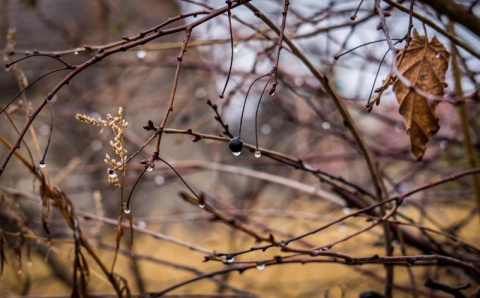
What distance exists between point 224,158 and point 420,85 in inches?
113

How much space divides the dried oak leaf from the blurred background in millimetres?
186

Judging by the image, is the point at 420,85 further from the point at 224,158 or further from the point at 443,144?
the point at 224,158

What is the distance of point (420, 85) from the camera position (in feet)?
2.59

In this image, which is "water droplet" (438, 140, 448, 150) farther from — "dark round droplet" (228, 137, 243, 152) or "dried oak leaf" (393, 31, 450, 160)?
"dark round droplet" (228, 137, 243, 152)

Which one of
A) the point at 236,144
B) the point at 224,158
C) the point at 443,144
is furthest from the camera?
the point at 224,158

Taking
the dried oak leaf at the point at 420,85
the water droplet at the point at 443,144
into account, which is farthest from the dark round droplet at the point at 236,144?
the water droplet at the point at 443,144

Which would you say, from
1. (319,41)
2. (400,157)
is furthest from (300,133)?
(400,157)

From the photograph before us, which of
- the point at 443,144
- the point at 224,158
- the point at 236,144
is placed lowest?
the point at 236,144

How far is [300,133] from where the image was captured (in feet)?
9.51

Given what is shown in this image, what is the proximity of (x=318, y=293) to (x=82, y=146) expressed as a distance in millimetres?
2847

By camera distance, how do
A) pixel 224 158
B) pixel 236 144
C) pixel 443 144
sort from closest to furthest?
pixel 236 144
pixel 443 144
pixel 224 158

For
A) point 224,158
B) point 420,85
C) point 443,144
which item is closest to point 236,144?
point 420,85

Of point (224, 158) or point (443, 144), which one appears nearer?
point (443, 144)

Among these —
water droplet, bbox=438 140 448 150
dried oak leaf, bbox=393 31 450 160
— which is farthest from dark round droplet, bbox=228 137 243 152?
water droplet, bbox=438 140 448 150
